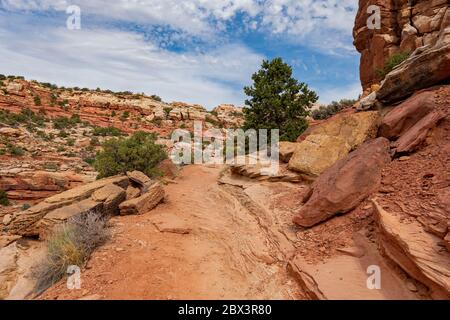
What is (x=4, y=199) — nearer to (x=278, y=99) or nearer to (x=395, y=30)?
(x=278, y=99)

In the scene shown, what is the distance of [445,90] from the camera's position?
20.8 feet

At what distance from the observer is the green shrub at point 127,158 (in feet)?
36.3

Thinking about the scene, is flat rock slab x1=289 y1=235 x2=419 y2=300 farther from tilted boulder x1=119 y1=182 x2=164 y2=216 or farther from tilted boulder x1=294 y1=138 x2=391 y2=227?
tilted boulder x1=119 y1=182 x2=164 y2=216

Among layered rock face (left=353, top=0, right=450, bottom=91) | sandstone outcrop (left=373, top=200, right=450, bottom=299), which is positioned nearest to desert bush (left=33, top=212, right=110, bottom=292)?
sandstone outcrop (left=373, top=200, right=450, bottom=299)

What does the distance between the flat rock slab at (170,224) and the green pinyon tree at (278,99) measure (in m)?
8.34

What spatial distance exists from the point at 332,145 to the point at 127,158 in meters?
8.00

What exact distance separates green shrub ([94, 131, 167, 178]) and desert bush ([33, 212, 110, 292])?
5.05 m

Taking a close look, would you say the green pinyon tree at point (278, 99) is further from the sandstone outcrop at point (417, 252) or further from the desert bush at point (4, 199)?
the desert bush at point (4, 199)

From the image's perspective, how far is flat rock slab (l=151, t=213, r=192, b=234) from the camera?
6867 mm

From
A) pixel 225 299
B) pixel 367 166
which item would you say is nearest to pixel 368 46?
pixel 367 166

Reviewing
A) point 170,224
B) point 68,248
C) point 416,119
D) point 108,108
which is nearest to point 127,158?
point 170,224

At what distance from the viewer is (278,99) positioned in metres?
14.3
